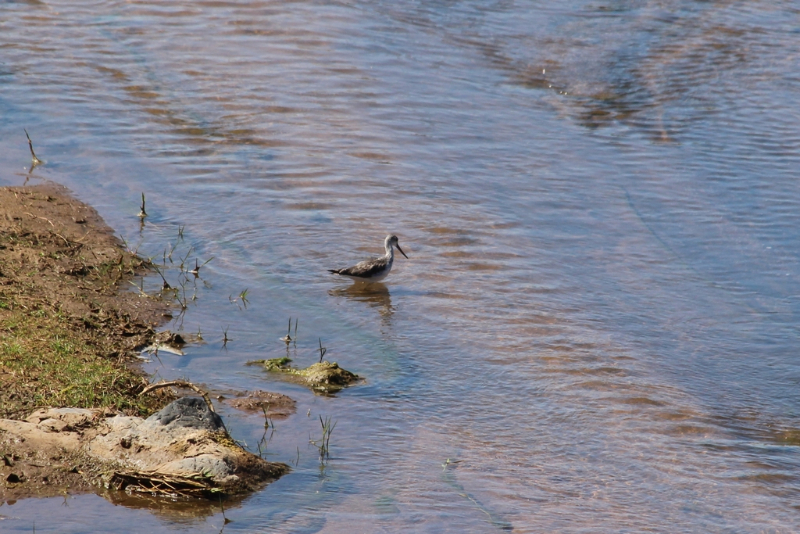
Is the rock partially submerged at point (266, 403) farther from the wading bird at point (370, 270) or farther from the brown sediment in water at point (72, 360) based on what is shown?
the wading bird at point (370, 270)

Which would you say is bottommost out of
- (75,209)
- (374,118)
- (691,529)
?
(691,529)

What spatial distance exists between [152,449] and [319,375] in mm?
1631

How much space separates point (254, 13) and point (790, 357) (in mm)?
11775

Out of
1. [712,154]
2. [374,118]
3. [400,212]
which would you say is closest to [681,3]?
[712,154]

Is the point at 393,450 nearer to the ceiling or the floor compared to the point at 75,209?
nearer to the floor

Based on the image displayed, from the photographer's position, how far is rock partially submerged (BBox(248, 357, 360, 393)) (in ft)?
22.2

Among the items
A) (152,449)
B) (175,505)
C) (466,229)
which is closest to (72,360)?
(152,449)

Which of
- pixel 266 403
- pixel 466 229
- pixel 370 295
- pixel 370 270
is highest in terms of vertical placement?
pixel 466 229

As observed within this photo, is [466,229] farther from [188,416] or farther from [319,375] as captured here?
[188,416]

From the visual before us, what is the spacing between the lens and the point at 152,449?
544cm

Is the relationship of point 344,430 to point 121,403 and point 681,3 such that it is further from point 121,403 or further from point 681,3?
point 681,3

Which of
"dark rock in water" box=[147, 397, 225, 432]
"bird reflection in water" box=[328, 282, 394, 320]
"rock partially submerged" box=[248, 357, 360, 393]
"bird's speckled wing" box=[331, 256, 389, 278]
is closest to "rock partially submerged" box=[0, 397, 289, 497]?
"dark rock in water" box=[147, 397, 225, 432]

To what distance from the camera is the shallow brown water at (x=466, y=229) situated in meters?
5.95

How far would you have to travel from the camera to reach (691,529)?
557 cm
